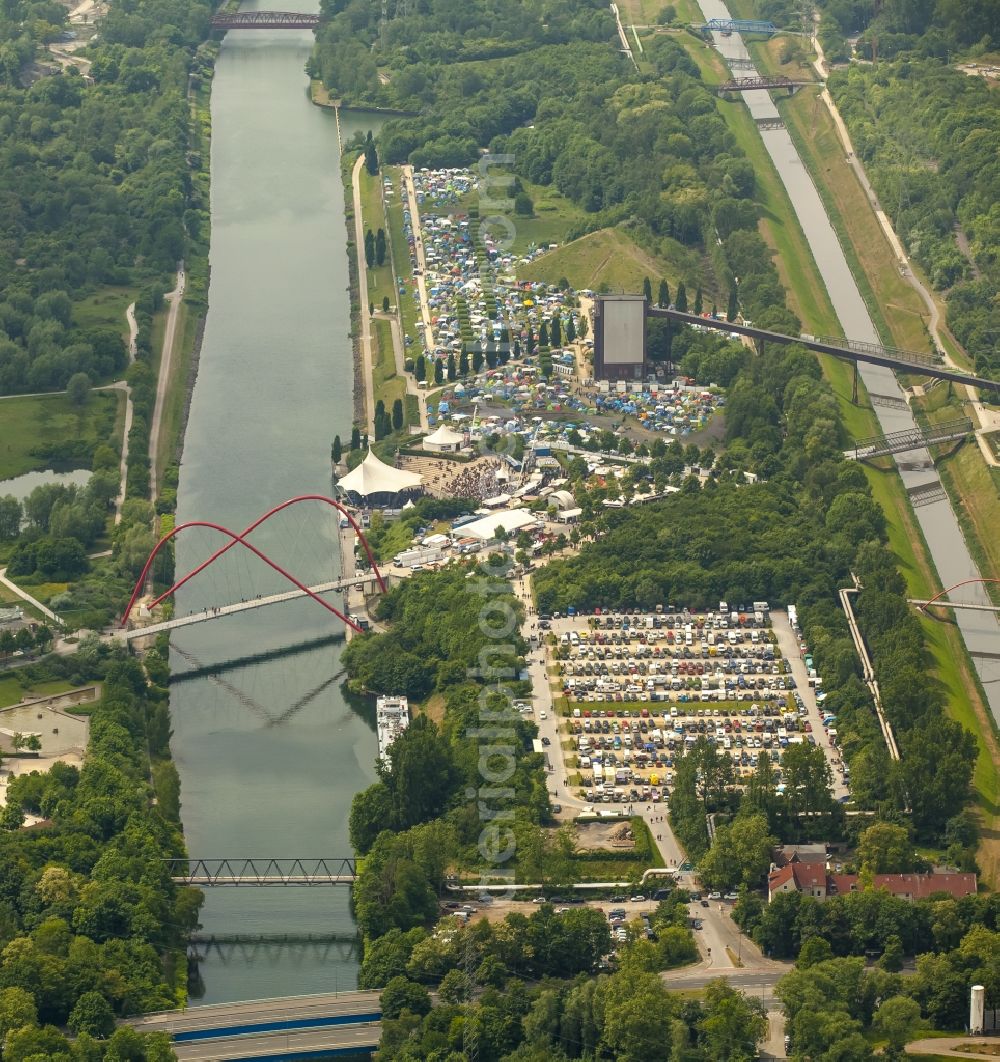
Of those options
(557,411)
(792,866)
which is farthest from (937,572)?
(792,866)

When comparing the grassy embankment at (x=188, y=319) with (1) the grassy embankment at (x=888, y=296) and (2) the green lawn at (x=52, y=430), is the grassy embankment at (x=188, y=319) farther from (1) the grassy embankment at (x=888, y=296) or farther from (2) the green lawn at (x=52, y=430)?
(1) the grassy embankment at (x=888, y=296)

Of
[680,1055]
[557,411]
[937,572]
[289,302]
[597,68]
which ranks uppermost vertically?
[597,68]

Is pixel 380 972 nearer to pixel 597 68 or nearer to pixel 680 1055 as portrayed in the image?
pixel 680 1055

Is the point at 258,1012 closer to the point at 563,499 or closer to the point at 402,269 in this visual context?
the point at 563,499

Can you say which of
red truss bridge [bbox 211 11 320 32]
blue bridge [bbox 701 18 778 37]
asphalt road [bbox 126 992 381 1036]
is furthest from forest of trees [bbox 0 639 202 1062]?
red truss bridge [bbox 211 11 320 32]

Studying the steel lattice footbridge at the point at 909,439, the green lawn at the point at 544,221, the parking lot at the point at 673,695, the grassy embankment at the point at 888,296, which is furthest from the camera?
the green lawn at the point at 544,221

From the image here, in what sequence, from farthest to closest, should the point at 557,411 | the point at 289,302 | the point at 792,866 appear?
the point at 289,302, the point at 557,411, the point at 792,866

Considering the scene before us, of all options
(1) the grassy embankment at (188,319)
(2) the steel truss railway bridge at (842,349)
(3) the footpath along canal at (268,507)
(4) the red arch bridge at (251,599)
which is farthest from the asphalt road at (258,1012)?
(2) the steel truss railway bridge at (842,349)
